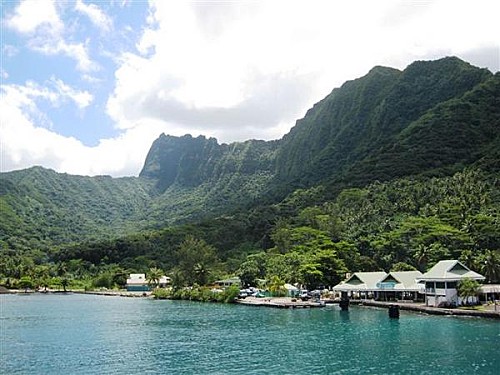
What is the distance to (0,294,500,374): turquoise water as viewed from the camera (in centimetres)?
3669

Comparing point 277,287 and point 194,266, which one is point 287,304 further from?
point 194,266

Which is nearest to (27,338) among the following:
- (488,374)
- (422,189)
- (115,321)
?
(115,321)

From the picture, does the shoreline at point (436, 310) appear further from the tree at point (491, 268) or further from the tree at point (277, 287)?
the tree at point (277, 287)

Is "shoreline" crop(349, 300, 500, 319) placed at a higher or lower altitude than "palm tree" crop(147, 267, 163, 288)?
lower

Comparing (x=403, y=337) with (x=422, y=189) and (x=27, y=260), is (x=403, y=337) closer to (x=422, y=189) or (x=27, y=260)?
(x=422, y=189)

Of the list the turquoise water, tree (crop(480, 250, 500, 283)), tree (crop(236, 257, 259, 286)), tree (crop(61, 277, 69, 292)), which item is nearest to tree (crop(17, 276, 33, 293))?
tree (crop(61, 277, 69, 292))

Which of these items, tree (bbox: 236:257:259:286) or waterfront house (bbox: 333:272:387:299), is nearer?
waterfront house (bbox: 333:272:387:299)

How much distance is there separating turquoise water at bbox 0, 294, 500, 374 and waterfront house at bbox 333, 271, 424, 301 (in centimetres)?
780

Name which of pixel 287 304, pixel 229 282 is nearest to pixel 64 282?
pixel 229 282

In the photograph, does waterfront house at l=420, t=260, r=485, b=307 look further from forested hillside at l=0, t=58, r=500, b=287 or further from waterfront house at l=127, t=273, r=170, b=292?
waterfront house at l=127, t=273, r=170, b=292

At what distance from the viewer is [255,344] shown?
1815 inches

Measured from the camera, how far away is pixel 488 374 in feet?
106

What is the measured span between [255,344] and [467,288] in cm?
3010

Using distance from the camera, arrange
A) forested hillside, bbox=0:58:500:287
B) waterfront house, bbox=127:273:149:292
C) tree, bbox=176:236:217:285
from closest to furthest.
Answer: forested hillside, bbox=0:58:500:287 < tree, bbox=176:236:217:285 < waterfront house, bbox=127:273:149:292
